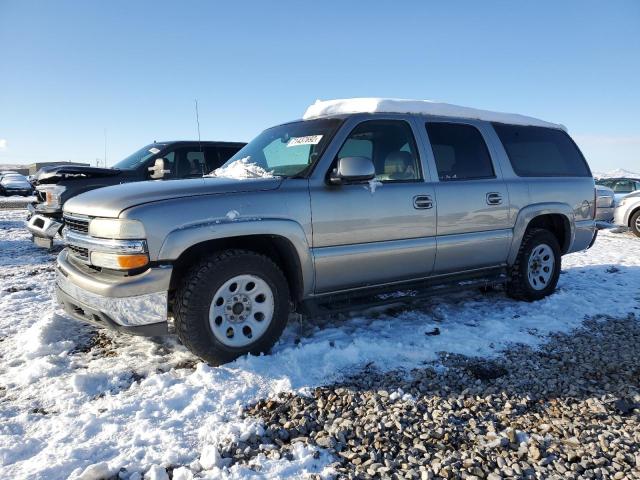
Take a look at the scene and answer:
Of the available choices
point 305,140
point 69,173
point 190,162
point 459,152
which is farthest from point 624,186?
point 69,173

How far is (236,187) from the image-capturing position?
3.37m

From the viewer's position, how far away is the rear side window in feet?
16.4

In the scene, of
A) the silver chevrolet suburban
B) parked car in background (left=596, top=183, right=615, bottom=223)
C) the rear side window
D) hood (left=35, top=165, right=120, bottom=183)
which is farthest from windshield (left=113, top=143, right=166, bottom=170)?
parked car in background (left=596, top=183, right=615, bottom=223)

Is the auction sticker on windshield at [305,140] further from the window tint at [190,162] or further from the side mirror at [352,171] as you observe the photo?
the window tint at [190,162]

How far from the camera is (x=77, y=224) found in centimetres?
345

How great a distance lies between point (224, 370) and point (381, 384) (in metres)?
1.07

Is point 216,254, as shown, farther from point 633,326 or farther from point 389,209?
point 633,326

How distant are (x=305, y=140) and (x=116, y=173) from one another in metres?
4.15

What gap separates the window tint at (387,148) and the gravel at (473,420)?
1.61 metres

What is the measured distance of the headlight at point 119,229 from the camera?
2957mm

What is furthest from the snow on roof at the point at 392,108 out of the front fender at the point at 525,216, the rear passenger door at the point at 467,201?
the front fender at the point at 525,216

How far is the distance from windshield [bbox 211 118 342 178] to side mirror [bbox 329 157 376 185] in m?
0.27

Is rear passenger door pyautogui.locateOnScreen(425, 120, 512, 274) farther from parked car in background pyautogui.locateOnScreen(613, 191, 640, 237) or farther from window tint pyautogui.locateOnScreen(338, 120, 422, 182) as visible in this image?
parked car in background pyautogui.locateOnScreen(613, 191, 640, 237)

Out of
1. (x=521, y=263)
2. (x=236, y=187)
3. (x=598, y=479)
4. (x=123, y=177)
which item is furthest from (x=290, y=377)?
(x=123, y=177)
